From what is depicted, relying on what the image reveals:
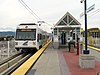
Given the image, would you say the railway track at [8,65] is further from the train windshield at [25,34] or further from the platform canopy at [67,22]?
the platform canopy at [67,22]

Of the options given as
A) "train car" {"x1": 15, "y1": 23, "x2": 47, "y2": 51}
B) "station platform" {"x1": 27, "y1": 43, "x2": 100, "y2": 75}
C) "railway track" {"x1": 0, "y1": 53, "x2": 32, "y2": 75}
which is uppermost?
"train car" {"x1": 15, "y1": 23, "x2": 47, "y2": 51}

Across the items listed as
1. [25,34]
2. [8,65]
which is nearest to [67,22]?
[25,34]

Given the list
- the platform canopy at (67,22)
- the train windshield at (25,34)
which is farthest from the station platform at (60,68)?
the platform canopy at (67,22)

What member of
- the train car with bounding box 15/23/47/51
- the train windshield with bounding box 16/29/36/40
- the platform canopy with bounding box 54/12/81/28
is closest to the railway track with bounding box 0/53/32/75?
the train car with bounding box 15/23/47/51

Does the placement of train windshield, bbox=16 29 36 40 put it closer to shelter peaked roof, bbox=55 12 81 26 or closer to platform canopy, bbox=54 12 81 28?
platform canopy, bbox=54 12 81 28

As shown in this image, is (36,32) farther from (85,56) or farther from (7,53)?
(85,56)

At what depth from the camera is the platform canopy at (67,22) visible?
125 ft

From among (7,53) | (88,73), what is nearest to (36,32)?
(7,53)

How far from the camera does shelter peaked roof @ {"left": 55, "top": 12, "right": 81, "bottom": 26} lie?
1506 inches

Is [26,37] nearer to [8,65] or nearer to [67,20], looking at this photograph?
[67,20]

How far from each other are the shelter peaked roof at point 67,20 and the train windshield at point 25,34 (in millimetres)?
8369

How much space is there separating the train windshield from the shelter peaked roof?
8.37 m

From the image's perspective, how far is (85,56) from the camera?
47.9 ft

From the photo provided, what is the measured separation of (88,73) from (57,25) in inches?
1024
